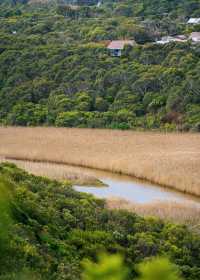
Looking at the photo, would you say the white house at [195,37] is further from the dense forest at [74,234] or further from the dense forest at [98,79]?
the dense forest at [74,234]

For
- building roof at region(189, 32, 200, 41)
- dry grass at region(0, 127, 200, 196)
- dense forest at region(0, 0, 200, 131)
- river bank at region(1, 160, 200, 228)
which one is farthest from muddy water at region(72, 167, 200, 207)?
building roof at region(189, 32, 200, 41)

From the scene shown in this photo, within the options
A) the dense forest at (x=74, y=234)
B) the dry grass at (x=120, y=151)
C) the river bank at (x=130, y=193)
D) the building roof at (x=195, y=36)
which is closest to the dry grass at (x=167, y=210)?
the river bank at (x=130, y=193)

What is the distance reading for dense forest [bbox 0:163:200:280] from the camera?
318 inches

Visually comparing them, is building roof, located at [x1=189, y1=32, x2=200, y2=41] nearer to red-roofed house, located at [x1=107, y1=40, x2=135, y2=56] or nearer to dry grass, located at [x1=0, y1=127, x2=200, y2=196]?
red-roofed house, located at [x1=107, y1=40, x2=135, y2=56]

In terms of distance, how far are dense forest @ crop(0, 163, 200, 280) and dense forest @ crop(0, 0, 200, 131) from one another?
659 inches

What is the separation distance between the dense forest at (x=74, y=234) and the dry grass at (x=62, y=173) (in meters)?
5.62

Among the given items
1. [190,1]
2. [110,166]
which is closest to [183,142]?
[110,166]

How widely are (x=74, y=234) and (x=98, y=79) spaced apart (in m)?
24.4

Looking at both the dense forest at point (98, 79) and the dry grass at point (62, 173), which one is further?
the dense forest at point (98, 79)

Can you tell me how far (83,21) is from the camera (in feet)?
157

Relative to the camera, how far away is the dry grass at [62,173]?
64.0 feet

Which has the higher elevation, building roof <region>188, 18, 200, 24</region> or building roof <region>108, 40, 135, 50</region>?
building roof <region>188, 18, 200, 24</region>

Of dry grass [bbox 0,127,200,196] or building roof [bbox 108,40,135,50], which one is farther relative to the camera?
building roof [bbox 108,40,135,50]

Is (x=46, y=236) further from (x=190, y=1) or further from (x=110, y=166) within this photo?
(x=190, y=1)
